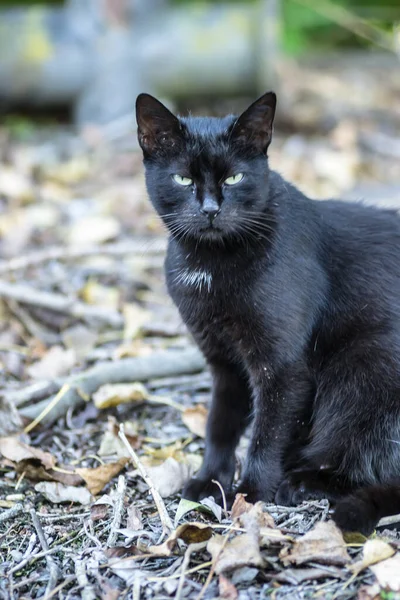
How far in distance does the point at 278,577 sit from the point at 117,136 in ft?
14.4

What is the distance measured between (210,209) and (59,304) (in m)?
1.37

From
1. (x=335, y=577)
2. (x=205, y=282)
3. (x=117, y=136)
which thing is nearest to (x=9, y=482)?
(x=205, y=282)

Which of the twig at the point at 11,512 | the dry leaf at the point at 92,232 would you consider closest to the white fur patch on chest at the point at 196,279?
the twig at the point at 11,512

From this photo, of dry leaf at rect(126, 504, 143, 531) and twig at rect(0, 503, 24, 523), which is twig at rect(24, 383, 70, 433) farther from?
dry leaf at rect(126, 504, 143, 531)

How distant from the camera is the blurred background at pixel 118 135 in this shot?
3.61m

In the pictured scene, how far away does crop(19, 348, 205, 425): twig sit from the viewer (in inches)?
111

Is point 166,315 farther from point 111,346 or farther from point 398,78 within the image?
point 398,78

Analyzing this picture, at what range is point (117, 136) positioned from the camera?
571 centimetres

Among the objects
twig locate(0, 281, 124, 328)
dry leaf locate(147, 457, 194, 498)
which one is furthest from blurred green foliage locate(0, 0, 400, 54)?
dry leaf locate(147, 457, 194, 498)

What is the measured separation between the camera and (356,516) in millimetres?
2035

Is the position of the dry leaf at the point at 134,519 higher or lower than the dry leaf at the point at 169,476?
higher

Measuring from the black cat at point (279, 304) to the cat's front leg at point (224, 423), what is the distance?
0.02 meters

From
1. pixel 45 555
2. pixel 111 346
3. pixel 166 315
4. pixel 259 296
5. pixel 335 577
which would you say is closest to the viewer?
pixel 335 577

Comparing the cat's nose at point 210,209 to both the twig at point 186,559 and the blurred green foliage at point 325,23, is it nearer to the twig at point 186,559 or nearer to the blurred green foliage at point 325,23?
the twig at point 186,559
